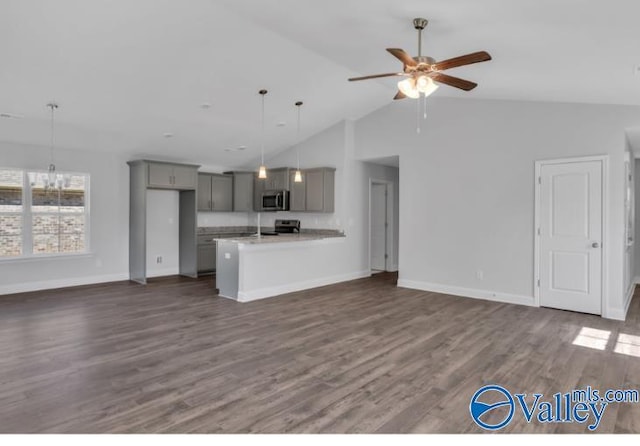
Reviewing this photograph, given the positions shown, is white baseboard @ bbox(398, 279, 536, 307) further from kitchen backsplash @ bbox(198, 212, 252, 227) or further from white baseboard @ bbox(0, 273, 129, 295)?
white baseboard @ bbox(0, 273, 129, 295)

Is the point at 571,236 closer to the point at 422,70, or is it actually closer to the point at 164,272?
the point at 422,70

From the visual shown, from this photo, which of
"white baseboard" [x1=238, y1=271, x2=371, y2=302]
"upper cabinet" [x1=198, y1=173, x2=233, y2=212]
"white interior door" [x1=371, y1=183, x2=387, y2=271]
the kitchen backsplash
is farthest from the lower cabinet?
"white interior door" [x1=371, y1=183, x2=387, y2=271]

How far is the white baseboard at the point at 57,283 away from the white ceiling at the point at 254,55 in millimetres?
2253

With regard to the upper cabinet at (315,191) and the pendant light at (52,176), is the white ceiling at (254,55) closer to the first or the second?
the pendant light at (52,176)

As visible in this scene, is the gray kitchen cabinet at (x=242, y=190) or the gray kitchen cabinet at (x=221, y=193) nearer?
the gray kitchen cabinet at (x=221, y=193)

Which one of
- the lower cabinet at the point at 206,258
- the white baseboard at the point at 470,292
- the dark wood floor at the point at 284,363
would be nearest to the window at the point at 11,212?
the dark wood floor at the point at 284,363

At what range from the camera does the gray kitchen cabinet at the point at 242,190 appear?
29.1 feet

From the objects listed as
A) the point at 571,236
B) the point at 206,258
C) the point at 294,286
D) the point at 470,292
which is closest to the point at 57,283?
the point at 206,258

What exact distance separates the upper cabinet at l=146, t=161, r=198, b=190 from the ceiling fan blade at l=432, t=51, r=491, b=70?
223 inches

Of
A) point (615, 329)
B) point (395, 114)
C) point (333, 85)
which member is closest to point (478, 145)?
point (395, 114)

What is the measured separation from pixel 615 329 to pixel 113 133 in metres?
7.40

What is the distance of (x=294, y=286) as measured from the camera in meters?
6.55

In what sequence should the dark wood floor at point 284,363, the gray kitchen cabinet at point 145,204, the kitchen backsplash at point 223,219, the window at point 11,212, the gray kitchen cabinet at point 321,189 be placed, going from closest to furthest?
the dark wood floor at point 284,363, the window at point 11,212, the gray kitchen cabinet at point 145,204, the gray kitchen cabinet at point 321,189, the kitchen backsplash at point 223,219

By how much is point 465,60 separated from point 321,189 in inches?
189
